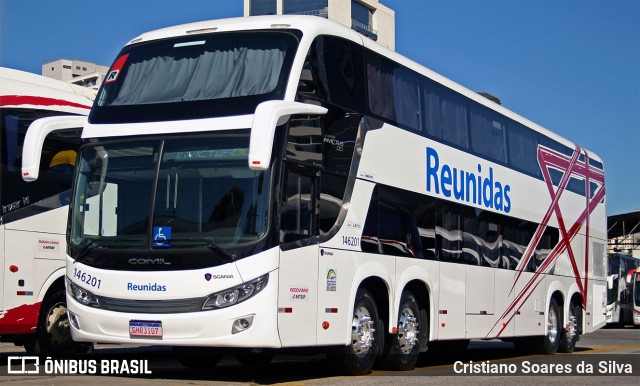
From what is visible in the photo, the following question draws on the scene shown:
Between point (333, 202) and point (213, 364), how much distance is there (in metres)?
3.25

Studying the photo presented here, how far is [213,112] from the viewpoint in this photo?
1107 centimetres

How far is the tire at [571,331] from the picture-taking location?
20.8 meters

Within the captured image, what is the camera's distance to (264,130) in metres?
9.80

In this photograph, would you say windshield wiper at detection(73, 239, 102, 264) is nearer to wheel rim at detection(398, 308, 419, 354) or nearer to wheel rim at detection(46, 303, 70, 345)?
wheel rim at detection(46, 303, 70, 345)

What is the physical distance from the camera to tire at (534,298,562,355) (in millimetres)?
19844

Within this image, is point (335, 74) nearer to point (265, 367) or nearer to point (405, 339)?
point (405, 339)

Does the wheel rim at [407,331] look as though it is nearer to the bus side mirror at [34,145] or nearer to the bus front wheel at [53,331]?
the bus front wheel at [53,331]

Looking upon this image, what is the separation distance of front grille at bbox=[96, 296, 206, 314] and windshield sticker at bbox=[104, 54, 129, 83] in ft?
9.29

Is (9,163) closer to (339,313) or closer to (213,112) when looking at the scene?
(213,112)

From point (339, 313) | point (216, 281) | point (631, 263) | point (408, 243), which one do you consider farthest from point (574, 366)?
point (631, 263)

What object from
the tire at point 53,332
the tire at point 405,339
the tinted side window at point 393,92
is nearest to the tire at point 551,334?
the tire at point 405,339

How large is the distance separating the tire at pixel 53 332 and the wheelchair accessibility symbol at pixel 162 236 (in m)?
4.05

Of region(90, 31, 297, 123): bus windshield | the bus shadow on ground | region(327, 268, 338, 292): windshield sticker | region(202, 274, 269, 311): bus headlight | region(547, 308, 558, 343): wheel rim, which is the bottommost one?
the bus shadow on ground

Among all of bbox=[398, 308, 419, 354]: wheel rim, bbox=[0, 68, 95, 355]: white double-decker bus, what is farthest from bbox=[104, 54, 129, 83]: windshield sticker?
bbox=[398, 308, 419, 354]: wheel rim
